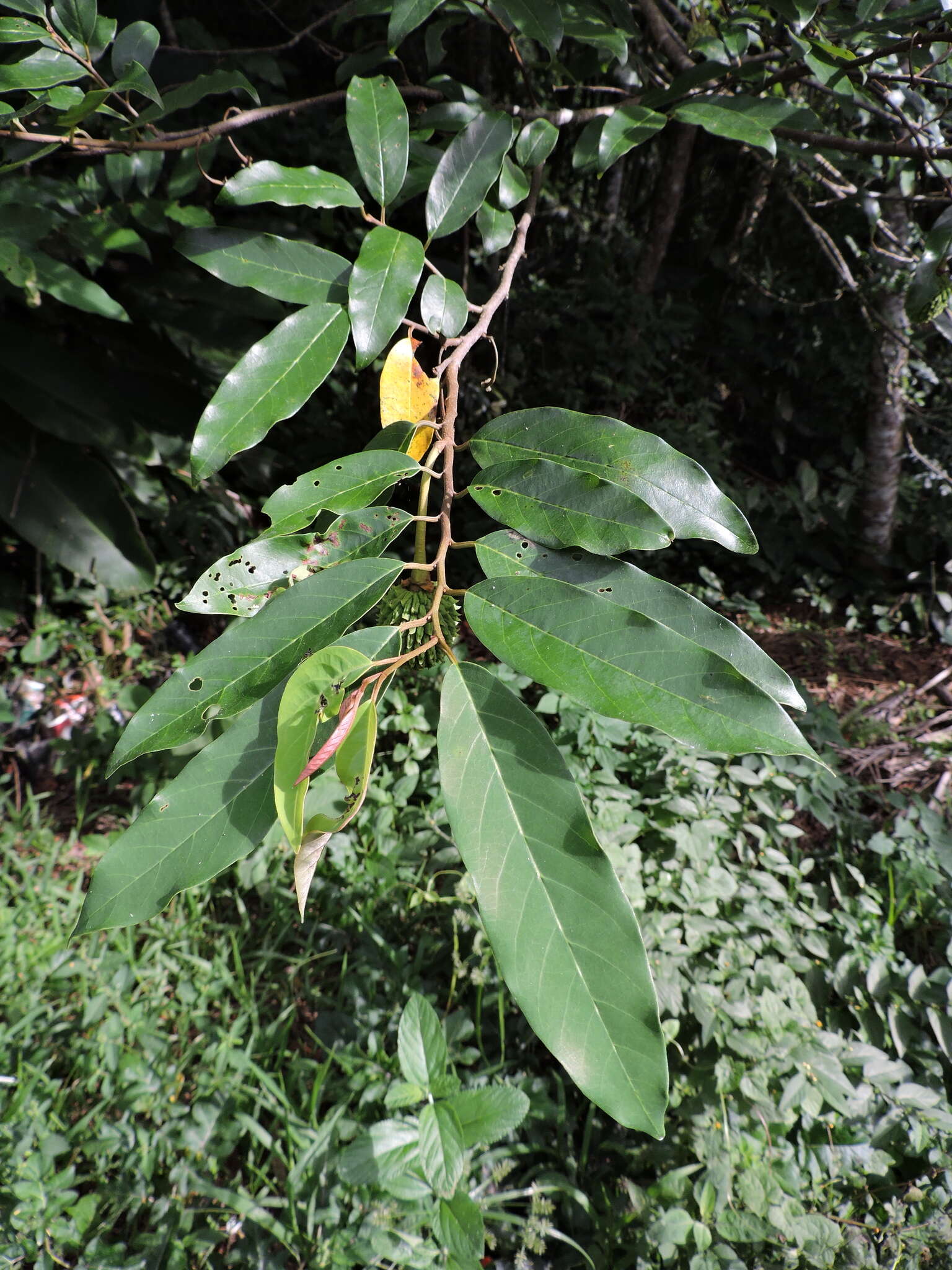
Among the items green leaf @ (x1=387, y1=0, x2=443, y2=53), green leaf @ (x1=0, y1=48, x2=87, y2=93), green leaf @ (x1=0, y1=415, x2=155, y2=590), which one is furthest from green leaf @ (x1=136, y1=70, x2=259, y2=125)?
green leaf @ (x1=0, y1=415, x2=155, y2=590)

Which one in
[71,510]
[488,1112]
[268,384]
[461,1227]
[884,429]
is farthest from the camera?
[884,429]

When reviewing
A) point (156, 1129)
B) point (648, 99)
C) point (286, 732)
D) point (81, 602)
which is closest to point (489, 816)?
point (286, 732)

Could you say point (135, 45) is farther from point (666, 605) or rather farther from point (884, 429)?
point (884, 429)

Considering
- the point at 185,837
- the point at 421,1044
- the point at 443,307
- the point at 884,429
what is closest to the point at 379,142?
the point at 443,307

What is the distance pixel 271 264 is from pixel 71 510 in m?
1.91

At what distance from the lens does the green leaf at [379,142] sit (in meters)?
0.79

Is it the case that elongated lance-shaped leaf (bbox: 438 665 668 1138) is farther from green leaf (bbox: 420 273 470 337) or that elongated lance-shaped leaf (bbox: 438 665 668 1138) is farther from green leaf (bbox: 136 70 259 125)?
green leaf (bbox: 136 70 259 125)

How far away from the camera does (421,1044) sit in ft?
3.81

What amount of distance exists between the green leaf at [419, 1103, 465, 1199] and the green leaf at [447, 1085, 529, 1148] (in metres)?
0.02

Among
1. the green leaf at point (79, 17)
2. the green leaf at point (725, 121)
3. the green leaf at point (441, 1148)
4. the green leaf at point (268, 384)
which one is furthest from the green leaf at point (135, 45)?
the green leaf at point (441, 1148)

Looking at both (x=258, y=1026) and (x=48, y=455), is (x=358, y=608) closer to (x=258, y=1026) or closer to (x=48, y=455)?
(x=258, y=1026)

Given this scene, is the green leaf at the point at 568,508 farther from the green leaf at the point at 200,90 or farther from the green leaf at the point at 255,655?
the green leaf at the point at 200,90

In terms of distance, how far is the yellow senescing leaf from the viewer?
27.2 inches

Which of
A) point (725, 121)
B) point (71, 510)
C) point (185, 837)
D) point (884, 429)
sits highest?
point (725, 121)
